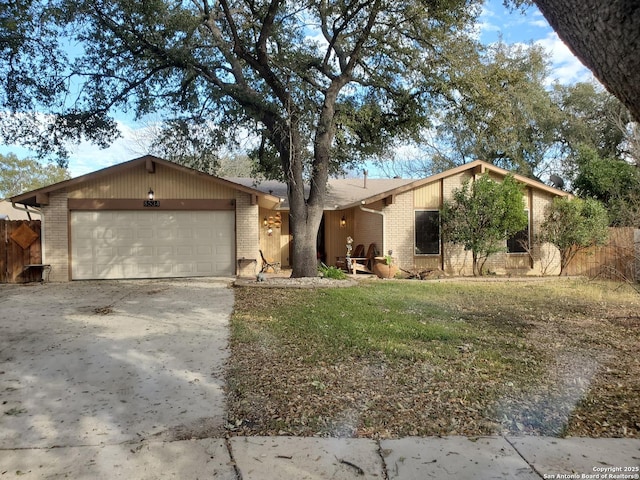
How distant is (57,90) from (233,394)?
36.6 ft

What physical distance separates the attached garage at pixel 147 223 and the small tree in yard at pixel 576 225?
32.1 feet

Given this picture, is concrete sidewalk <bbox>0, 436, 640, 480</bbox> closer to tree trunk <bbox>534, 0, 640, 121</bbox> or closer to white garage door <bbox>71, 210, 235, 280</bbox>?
tree trunk <bbox>534, 0, 640, 121</bbox>

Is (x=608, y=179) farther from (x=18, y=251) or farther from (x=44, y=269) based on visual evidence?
(x=18, y=251)

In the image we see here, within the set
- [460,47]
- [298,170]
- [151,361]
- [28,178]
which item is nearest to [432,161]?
[460,47]

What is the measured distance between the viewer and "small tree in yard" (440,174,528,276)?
1395cm

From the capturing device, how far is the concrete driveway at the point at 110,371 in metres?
3.44

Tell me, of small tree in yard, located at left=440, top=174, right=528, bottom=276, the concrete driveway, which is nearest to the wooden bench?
the concrete driveway

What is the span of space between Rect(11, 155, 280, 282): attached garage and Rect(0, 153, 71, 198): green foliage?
42.5 meters

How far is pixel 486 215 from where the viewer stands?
14.1 meters

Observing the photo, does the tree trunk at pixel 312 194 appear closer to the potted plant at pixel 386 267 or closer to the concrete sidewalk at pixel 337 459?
the potted plant at pixel 386 267

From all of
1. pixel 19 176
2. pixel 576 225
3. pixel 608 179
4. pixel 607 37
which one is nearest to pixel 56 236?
pixel 607 37

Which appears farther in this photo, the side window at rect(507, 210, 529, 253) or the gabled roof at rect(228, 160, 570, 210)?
the side window at rect(507, 210, 529, 253)

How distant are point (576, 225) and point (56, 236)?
1662 centimetres

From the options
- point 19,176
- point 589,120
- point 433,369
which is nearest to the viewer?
point 433,369
